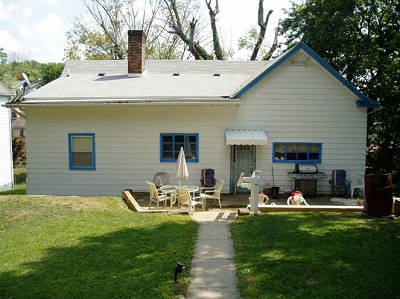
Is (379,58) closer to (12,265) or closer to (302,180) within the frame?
(302,180)

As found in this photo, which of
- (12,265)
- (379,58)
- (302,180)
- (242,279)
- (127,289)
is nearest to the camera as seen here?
(127,289)

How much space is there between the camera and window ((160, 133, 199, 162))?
14.7 meters

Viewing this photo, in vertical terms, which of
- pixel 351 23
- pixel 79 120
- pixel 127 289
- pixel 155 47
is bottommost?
pixel 127 289

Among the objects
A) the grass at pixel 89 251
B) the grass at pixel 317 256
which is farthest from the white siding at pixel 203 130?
the grass at pixel 317 256

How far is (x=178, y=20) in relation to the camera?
35094 millimetres

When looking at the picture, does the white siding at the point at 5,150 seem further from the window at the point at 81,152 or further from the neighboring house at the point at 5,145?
the window at the point at 81,152

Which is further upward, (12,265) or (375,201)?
(375,201)

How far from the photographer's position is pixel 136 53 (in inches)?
674

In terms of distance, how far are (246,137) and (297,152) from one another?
2360mm

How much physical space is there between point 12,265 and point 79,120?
873 cm

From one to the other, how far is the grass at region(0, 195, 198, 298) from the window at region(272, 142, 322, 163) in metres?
5.71

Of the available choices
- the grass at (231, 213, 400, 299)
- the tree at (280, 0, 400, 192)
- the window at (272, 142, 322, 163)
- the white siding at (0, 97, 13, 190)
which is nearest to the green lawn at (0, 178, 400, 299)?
the grass at (231, 213, 400, 299)

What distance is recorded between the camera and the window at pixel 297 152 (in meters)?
14.7

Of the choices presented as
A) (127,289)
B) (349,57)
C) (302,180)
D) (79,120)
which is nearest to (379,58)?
(349,57)
